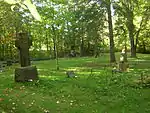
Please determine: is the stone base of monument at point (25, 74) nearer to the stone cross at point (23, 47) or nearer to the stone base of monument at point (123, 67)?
the stone cross at point (23, 47)

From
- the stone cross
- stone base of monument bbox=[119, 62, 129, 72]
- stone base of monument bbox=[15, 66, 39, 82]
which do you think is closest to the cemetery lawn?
stone base of monument bbox=[15, 66, 39, 82]

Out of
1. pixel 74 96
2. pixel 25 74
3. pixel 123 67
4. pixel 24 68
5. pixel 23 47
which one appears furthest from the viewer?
pixel 123 67

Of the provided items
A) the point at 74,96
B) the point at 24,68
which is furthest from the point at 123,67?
the point at 74,96

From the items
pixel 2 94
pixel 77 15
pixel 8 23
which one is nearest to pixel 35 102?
pixel 2 94

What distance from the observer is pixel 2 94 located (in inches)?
489

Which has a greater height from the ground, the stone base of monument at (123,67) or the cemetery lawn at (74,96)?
the stone base of monument at (123,67)

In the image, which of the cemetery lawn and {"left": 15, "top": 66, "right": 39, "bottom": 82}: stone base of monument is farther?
{"left": 15, "top": 66, "right": 39, "bottom": 82}: stone base of monument

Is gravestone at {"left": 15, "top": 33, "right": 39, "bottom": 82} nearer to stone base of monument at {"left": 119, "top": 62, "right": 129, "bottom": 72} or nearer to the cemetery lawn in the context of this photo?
the cemetery lawn

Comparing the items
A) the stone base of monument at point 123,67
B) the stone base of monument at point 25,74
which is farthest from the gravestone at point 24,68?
the stone base of monument at point 123,67

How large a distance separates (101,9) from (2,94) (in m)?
19.2

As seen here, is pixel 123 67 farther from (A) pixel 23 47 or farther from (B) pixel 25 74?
(B) pixel 25 74

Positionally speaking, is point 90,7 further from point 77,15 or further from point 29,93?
point 29,93

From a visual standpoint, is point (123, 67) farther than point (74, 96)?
Yes

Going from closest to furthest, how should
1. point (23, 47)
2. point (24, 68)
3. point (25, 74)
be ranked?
1. point (25, 74)
2. point (24, 68)
3. point (23, 47)
